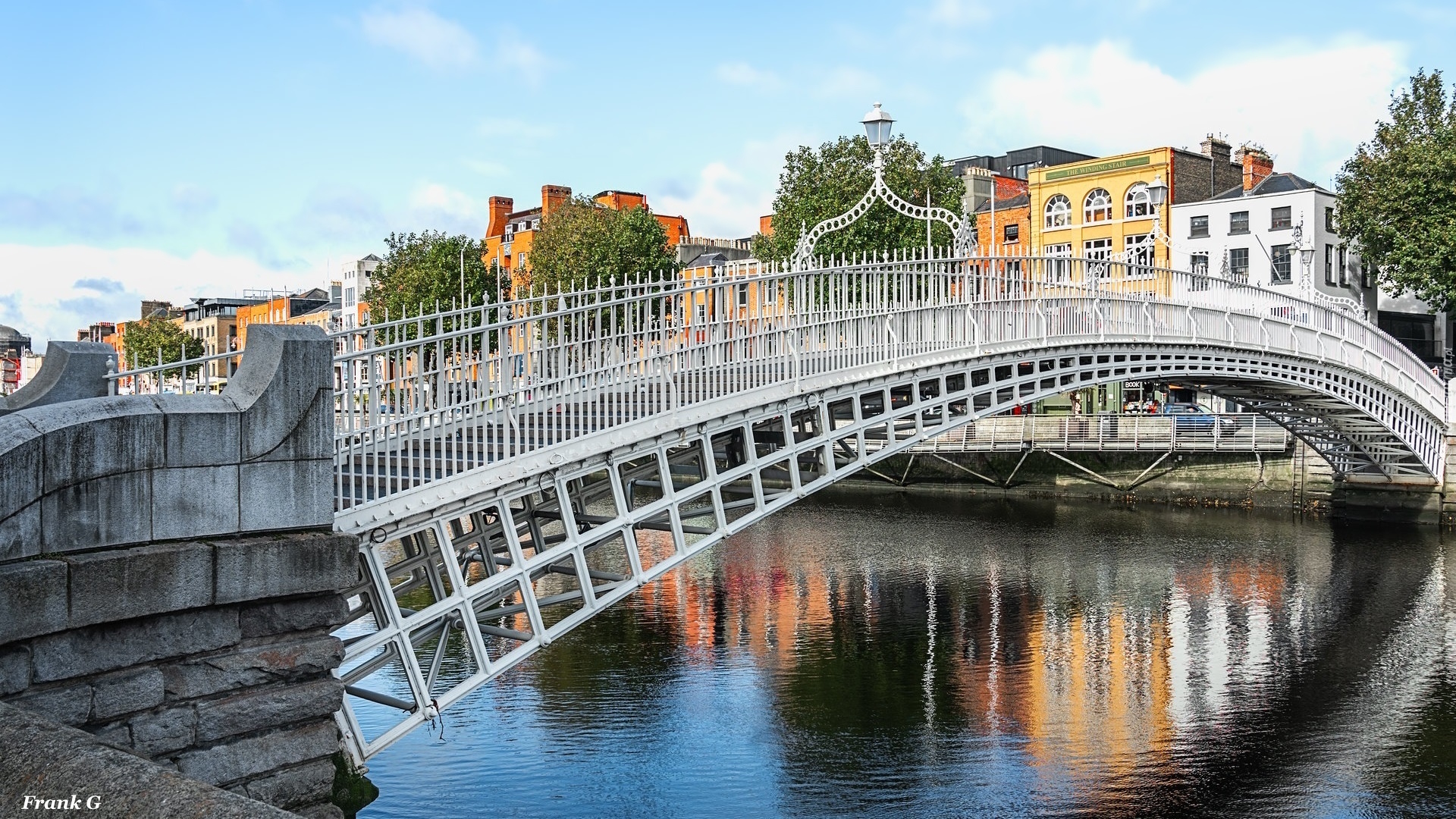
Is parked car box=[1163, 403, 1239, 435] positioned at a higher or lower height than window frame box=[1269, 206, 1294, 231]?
lower

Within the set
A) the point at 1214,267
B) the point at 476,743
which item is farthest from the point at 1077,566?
the point at 1214,267

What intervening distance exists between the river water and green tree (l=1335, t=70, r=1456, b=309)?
16.6 m

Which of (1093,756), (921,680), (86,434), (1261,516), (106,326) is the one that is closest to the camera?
(86,434)

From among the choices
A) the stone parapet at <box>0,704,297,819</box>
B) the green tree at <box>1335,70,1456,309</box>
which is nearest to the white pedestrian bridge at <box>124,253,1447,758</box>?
the stone parapet at <box>0,704,297,819</box>

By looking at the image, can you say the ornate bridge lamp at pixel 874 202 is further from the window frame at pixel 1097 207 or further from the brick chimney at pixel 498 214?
the brick chimney at pixel 498 214

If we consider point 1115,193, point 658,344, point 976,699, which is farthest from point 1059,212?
point 658,344

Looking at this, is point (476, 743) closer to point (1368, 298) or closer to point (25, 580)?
point (25, 580)

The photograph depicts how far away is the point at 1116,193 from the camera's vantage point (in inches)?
2121

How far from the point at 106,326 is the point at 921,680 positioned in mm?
129478

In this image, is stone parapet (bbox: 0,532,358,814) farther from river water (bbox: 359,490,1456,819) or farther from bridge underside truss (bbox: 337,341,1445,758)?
river water (bbox: 359,490,1456,819)

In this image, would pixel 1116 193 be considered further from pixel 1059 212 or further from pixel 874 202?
pixel 874 202

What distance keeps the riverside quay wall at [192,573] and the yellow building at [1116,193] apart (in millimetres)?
46194

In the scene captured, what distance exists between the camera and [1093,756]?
14.3 meters

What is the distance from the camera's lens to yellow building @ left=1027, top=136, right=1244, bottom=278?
52.9 metres
